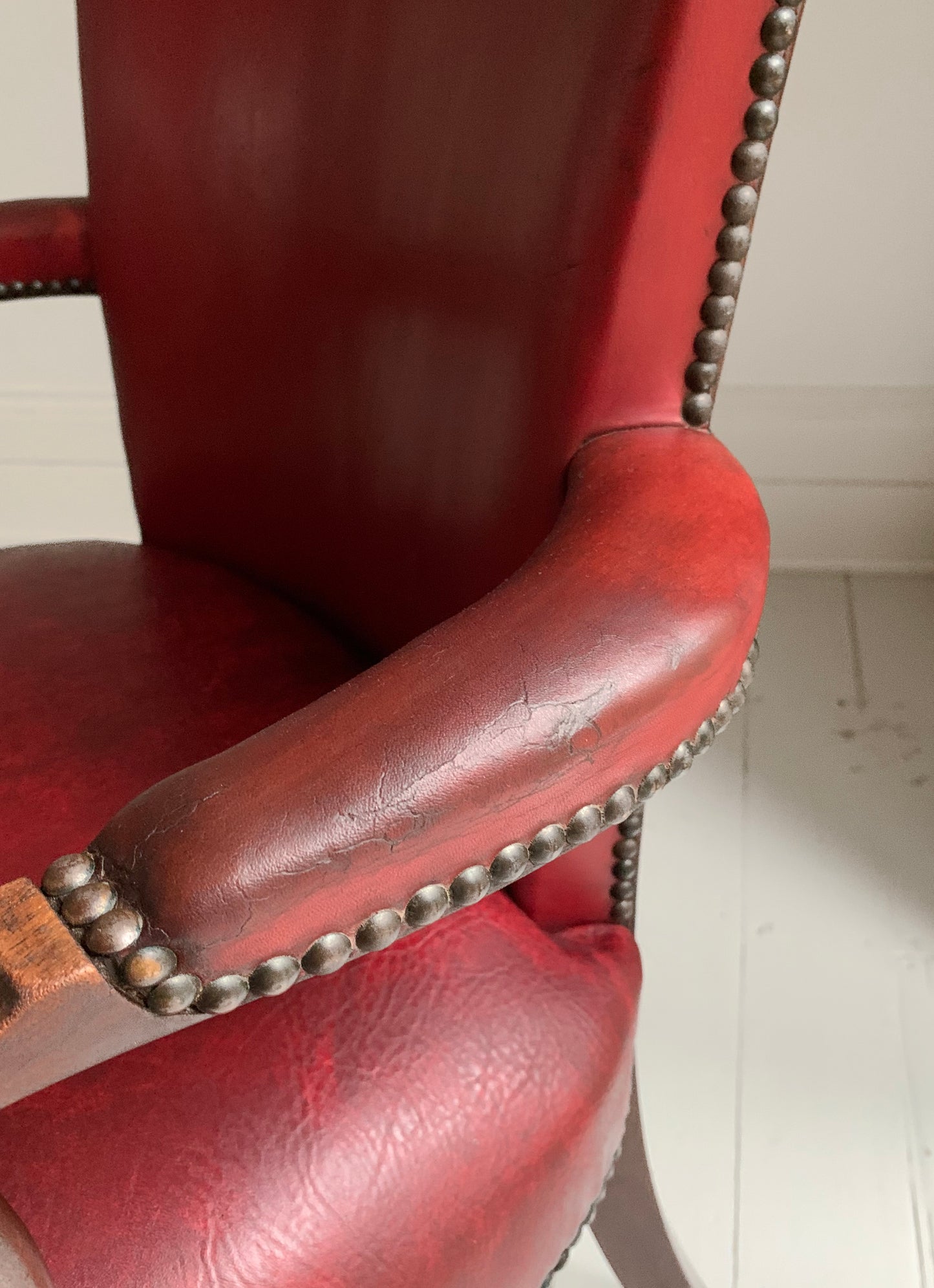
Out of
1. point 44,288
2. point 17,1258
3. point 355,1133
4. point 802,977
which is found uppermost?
Result: point 44,288

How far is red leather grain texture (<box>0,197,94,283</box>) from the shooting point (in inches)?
29.9

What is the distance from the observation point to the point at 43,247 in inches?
30.0

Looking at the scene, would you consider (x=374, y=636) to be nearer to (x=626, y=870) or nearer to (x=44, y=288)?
(x=626, y=870)

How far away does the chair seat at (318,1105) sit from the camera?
1.43ft

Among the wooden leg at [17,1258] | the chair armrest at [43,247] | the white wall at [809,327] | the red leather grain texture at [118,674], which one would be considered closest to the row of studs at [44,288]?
the chair armrest at [43,247]

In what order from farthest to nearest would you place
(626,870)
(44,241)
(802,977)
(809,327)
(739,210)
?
(809,327), (802,977), (44,241), (626,870), (739,210)

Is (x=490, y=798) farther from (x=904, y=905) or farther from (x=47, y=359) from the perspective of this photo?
(x=47, y=359)

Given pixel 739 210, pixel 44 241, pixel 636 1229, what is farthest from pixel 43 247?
pixel 636 1229

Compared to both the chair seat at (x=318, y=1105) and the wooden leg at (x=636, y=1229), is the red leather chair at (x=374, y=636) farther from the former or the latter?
the wooden leg at (x=636, y=1229)

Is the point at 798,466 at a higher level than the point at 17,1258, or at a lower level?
lower

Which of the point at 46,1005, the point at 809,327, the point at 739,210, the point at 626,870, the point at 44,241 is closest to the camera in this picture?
the point at 46,1005

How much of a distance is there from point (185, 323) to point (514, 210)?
268 millimetres

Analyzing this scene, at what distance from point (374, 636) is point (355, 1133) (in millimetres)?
281

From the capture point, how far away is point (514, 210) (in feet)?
1.63
